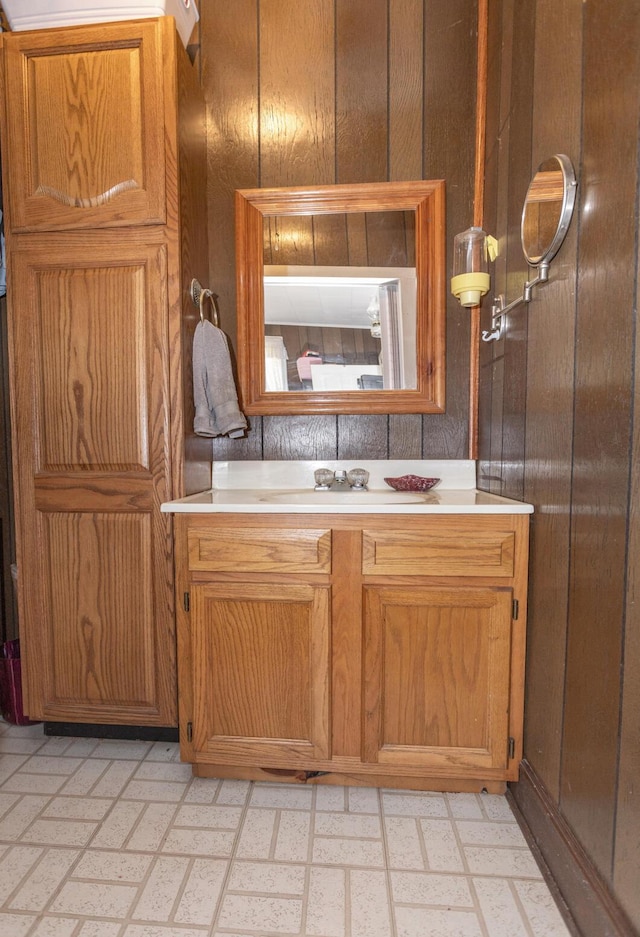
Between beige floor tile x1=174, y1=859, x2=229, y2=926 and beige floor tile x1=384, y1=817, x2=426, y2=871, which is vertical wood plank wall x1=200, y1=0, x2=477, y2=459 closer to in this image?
beige floor tile x1=384, y1=817, x2=426, y2=871

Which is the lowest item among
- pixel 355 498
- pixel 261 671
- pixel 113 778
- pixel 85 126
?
pixel 113 778

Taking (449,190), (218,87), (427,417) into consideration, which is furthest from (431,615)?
(218,87)

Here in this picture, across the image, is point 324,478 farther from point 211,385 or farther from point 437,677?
point 437,677

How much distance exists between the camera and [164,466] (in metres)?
1.48

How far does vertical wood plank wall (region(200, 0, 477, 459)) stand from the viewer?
1.68 meters

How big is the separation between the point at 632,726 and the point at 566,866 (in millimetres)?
431

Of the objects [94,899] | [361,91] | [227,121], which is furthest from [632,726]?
[227,121]

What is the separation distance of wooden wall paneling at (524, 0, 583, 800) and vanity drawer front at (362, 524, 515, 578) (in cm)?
9

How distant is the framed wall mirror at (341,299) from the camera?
1.69 metres

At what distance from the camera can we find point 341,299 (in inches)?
67.5

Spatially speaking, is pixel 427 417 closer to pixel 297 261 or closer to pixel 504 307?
pixel 504 307

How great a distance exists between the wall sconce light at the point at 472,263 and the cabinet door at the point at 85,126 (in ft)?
3.00

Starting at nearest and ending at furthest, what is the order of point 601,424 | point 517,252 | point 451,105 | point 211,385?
point 601,424
point 517,252
point 211,385
point 451,105

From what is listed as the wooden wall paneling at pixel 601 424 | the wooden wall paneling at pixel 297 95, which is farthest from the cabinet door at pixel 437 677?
the wooden wall paneling at pixel 297 95
